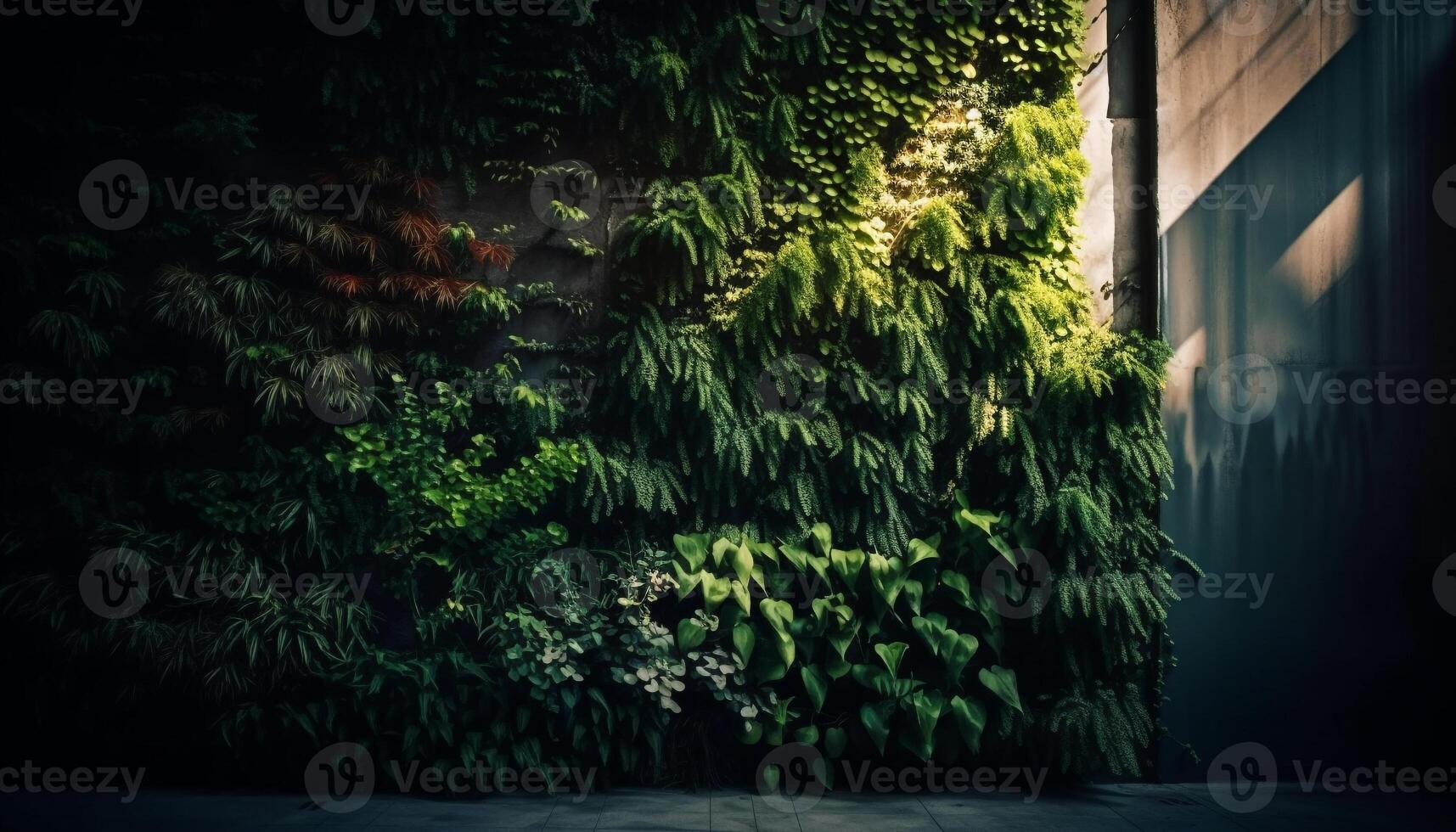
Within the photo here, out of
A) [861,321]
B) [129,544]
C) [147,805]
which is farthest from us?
[861,321]

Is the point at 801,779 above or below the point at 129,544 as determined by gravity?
below

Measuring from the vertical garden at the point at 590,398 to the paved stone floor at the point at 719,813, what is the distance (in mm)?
275

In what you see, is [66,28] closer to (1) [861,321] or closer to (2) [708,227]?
(2) [708,227]

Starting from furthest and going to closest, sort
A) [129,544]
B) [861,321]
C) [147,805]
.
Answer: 1. [861,321]
2. [129,544]
3. [147,805]

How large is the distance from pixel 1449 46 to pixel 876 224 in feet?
13.8

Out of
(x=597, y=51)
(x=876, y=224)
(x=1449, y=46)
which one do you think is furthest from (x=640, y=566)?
(x=1449, y=46)

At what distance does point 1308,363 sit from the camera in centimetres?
614

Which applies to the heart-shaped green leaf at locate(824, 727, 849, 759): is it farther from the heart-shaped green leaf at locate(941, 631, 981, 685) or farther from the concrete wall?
the concrete wall

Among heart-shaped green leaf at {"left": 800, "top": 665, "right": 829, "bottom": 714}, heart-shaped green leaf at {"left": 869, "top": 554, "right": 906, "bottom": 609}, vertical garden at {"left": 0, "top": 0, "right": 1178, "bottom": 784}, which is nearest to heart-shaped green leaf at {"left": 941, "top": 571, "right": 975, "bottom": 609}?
vertical garden at {"left": 0, "top": 0, "right": 1178, "bottom": 784}

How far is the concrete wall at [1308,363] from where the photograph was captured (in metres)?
6.01

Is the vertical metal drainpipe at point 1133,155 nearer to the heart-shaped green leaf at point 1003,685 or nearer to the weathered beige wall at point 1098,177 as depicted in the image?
the weathered beige wall at point 1098,177

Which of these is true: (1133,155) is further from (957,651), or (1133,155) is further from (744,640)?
(744,640)

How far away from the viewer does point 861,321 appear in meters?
6.02

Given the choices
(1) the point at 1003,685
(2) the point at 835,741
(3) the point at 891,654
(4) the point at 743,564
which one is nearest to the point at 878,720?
(2) the point at 835,741
